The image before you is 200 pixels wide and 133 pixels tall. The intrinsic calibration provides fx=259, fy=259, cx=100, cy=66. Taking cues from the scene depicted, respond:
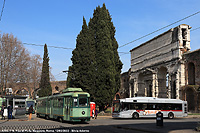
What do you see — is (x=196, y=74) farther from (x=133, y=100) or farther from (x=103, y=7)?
(x=103, y=7)

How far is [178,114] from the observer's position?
1287 inches

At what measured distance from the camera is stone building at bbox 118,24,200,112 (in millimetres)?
36062

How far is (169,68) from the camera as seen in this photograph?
4016cm

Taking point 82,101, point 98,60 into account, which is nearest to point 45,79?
point 98,60

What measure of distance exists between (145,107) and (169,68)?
10889 millimetres

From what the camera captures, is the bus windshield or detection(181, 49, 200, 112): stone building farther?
detection(181, 49, 200, 112): stone building

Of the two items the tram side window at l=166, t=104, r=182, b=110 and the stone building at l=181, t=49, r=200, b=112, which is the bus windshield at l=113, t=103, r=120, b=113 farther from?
the stone building at l=181, t=49, r=200, b=112

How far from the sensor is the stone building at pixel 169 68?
118ft

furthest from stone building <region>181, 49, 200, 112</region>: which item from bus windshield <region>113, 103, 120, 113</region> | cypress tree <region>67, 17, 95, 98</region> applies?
cypress tree <region>67, 17, 95, 98</region>

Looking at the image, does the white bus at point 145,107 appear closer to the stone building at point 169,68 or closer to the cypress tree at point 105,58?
the cypress tree at point 105,58

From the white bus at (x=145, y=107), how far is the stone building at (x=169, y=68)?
11.7 ft

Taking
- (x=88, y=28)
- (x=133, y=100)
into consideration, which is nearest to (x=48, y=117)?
(x=133, y=100)

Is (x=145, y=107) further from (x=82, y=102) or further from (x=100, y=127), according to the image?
(x=100, y=127)

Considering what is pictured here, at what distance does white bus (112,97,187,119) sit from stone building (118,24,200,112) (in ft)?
11.7
